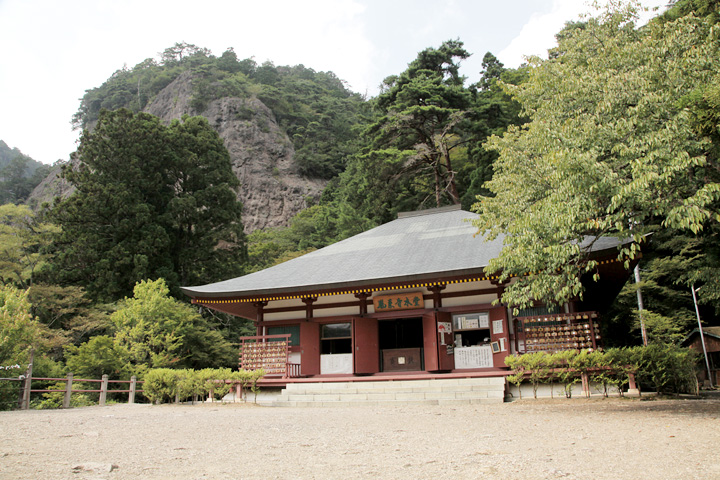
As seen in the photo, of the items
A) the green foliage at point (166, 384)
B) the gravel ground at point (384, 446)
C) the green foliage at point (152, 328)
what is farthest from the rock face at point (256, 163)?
the gravel ground at point (384, 446)

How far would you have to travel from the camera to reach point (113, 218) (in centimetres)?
2480

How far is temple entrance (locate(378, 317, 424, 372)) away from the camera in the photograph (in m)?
13.8

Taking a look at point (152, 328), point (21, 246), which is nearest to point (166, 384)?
point (152, 328)

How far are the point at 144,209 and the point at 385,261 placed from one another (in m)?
16.6

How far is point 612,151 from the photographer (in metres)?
7.24

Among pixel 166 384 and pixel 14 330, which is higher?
pixel 14 330

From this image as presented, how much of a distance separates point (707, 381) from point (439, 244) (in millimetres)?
14123

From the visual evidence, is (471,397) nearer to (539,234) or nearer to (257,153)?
(539,234)

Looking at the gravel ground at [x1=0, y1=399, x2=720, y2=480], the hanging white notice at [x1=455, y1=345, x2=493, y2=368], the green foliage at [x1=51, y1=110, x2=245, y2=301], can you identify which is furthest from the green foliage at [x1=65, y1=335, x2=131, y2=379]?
the hanging white notice at [x1=455, y1=345, x2=493, y2=368]

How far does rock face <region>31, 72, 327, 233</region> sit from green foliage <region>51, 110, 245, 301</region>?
1673 centimetres

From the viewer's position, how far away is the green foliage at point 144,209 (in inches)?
927

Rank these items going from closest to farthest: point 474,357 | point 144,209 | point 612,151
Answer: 1. point 612,151
2. point 474,357
3. point 144,209

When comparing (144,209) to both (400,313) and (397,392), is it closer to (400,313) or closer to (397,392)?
(400,313)

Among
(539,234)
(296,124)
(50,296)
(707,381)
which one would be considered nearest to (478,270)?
(539,234)
